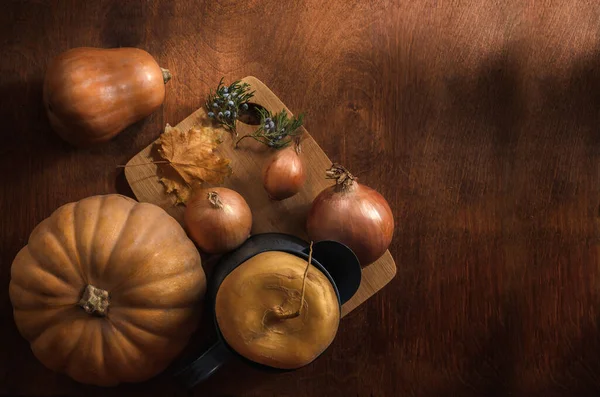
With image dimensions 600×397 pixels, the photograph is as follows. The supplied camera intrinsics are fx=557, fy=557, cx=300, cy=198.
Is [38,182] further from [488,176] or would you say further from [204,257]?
[488,176]

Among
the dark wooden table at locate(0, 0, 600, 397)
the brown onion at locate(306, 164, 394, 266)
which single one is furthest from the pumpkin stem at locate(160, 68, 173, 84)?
the brown onion at locate(306, 164, 394, 266)

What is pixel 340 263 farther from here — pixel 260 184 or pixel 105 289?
pixel 105 289

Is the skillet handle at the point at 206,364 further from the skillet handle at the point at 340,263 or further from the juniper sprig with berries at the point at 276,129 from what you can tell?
the juniper sprig with berries at the point at 276,129

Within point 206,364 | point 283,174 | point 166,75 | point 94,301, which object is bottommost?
point 206,364

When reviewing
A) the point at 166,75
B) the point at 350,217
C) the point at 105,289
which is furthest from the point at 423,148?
the point at 105,289

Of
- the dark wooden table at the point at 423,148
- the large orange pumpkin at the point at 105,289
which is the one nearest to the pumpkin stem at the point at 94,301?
the large orange pumpkin at the point at 105,289

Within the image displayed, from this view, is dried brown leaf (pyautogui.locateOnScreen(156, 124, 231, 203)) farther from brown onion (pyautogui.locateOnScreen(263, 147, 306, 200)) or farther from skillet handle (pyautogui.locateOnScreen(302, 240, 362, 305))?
skillet handle (pyautogui.locateOnScreen(302, 240, 362, 305))

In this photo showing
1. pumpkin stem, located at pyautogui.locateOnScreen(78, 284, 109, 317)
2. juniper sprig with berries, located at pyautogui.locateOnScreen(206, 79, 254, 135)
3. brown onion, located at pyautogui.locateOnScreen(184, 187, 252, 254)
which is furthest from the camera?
juniper sprig with berries, located at pyautogui.locateOnScreen(206, 79, 254, 135)
